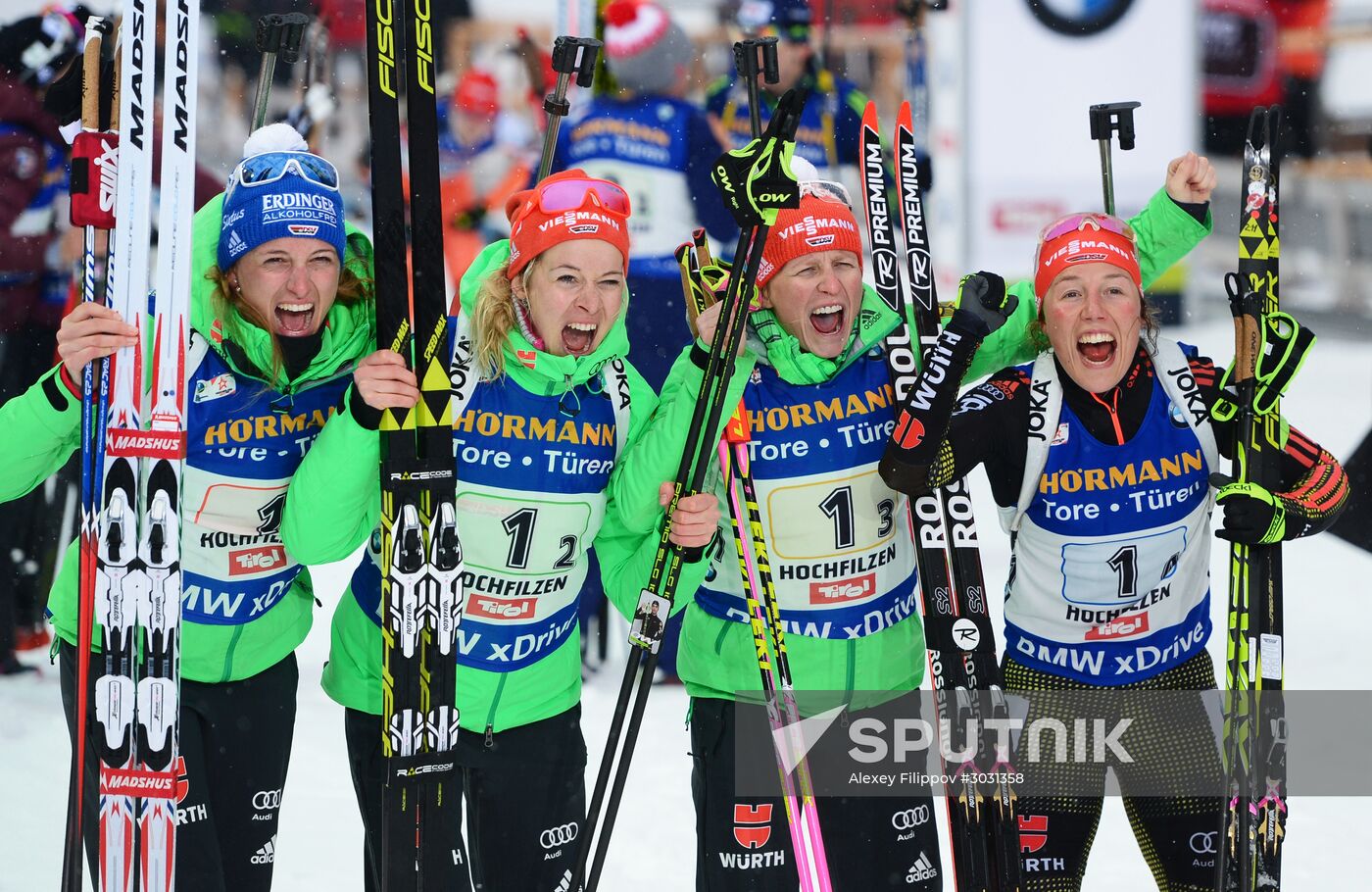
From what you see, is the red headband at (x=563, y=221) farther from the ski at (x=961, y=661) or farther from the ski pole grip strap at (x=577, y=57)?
the ski at (x=961, y=661)

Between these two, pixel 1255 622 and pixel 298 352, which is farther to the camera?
pixel 1255 622

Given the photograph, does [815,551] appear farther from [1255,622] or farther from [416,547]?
[1255,622]

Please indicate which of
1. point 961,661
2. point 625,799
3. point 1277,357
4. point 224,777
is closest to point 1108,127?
point 1277,357

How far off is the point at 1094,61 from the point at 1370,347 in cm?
304

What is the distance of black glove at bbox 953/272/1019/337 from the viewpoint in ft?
8.89

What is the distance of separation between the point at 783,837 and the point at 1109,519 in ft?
2.97

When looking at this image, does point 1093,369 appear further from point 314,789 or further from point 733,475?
point 314,789

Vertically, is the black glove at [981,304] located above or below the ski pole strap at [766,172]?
below

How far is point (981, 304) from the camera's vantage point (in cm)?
273

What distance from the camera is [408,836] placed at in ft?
8.47

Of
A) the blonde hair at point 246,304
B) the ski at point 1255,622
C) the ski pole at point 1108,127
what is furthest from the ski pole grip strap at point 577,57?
the ski at point 1255,622

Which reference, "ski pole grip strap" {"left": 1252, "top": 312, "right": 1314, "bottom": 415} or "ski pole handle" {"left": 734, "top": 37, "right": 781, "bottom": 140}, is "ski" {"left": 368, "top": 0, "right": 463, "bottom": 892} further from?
"ski pole grip strap" {"left": 1252, "top": 312, "right": 1314, "bottom": 415}

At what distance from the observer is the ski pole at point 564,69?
3.17m

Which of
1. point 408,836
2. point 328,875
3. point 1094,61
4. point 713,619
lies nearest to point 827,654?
point 713,619
